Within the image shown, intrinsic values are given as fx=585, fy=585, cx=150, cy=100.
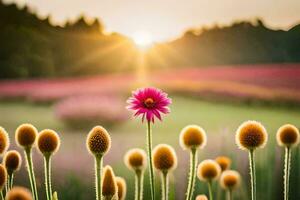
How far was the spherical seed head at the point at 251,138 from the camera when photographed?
76 cm

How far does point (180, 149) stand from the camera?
1702 mm

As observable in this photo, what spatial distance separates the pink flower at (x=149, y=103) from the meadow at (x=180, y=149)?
0.53 meters

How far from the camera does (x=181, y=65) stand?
7.32 ft

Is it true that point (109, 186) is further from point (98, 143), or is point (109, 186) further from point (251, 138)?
point (251, 138)

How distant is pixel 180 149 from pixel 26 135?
3.29 feet

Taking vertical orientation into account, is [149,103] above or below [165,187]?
above

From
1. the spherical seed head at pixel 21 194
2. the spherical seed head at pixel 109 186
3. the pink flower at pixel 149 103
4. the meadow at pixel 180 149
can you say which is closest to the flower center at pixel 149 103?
the pink flower at pixel 149 103

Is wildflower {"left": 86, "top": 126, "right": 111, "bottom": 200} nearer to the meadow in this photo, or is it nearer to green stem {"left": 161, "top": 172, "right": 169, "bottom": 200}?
green stem {"left": 161, "top": 172, "right": 169, "bottom": 200}

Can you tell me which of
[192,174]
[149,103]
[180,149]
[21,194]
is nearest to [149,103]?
[149,103]

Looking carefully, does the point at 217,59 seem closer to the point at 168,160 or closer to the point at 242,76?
the point at 242,76

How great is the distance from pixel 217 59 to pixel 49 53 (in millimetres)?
758

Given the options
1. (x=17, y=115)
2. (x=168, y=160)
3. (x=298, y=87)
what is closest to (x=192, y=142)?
(x=168, y=160)

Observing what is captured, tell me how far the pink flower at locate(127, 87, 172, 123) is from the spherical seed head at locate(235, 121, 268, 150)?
0.11 m

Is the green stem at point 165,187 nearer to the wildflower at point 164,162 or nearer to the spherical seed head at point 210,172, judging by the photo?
the wildflower at point 164,162
